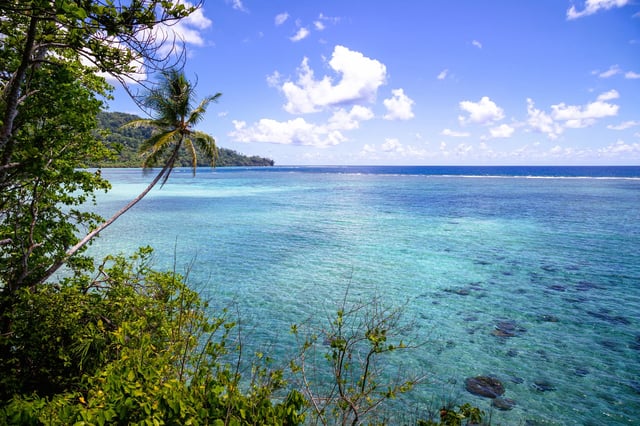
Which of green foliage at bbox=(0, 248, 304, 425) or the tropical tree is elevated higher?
the tropical tree

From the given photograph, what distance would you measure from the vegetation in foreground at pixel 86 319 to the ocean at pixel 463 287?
2.40 meters

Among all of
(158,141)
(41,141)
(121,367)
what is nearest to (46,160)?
(41,141)

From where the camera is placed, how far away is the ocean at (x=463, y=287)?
8.59 metres

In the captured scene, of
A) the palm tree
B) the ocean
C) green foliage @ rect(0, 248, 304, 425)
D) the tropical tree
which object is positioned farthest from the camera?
the palm tree

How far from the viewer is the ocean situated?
8.59 meters

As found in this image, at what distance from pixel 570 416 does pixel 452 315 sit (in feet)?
16.9

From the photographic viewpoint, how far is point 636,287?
A: 14.5 metres

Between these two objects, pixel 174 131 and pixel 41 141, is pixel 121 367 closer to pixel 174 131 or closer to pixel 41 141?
pixel 41 141

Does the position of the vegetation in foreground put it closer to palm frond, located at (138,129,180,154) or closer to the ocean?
the ocean

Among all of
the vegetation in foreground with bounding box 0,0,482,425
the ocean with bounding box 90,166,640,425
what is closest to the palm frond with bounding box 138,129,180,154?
the vegetation in foreground with bounding box 0,0,482,425

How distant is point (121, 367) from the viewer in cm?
385

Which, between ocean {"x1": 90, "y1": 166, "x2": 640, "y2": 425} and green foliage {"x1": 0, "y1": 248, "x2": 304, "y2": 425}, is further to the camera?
ocean {"x1": 90, "y1": 166, "x2": 640, "y2": 425}

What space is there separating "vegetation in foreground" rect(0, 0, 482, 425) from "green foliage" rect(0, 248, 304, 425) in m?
0.02

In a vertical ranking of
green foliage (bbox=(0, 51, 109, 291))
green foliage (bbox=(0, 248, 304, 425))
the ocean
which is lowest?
the ocean
